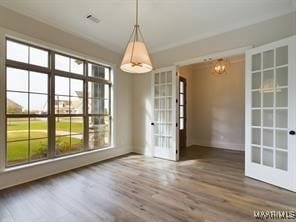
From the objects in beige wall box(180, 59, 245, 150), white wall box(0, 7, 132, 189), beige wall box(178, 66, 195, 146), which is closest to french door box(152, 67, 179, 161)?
white wall box(0, 7, 132, 189)

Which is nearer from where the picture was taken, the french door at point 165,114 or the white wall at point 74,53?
the white wall at point 74,53

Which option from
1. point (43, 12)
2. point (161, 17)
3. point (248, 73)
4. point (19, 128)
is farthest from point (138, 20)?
point (19, 128)

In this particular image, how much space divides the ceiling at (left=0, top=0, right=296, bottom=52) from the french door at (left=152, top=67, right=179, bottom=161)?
43.4 inches

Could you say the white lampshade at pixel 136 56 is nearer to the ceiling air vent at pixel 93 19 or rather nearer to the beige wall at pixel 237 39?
the ceiling air vent at pixel 93 19

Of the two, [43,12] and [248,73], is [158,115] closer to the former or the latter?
[248,73]

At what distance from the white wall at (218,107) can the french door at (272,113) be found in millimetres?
2539

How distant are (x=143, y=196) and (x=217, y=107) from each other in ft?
15.3

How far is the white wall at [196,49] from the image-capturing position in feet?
10.2

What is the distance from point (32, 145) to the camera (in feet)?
10.9

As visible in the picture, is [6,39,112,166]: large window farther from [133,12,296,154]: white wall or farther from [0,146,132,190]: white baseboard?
[133,12,296,154]: white wall

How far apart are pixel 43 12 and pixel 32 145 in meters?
2.51

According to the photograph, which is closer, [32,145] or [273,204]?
[273,204]

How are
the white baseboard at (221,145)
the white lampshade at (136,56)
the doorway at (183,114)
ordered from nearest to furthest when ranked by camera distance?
1. the white lampshade at (136,56)
2. the white baseboard at (221,145)
3. the doorway at (183,114)

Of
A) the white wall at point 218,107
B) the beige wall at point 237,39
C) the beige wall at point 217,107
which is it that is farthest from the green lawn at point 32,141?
the white wall at point 218,107
